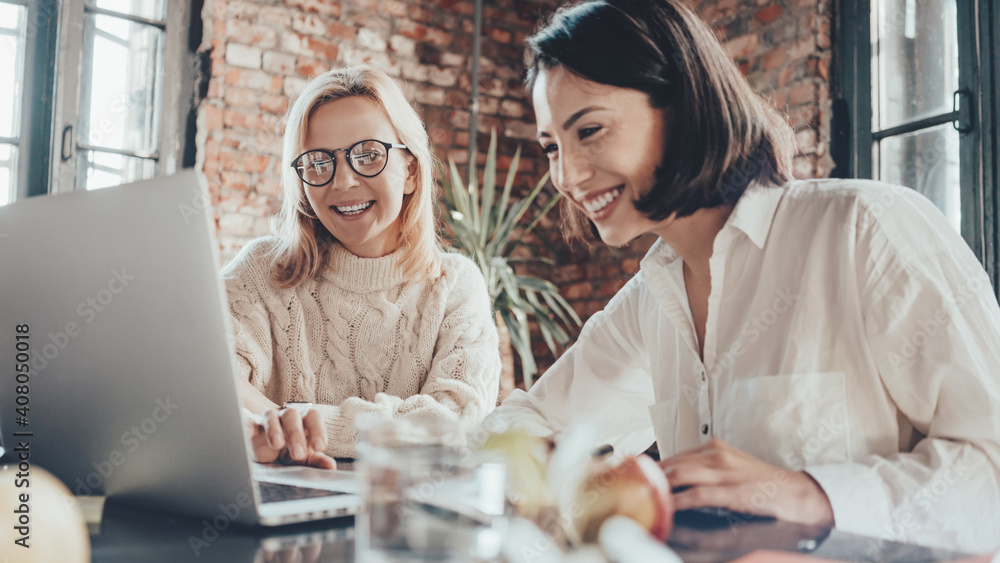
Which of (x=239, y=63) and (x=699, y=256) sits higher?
(x=239, y=63)

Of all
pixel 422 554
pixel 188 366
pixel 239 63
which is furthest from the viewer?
pixel 239 63

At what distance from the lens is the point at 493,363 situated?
1.63 meters

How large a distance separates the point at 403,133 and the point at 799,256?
982mm

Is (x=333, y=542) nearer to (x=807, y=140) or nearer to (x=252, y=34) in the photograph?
(x=807, y=140)

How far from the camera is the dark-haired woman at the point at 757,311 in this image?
0.80m

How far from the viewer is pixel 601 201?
3.63 ft

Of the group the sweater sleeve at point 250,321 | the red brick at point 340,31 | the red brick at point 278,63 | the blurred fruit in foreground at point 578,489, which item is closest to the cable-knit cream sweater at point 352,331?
the sweater sleeve at point 250,321

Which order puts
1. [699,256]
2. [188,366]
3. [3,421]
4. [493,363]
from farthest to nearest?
[493,363], [699,256], [3,421], [188,366]

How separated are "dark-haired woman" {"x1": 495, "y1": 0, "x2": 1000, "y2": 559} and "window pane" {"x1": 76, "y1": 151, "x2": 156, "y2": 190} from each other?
249cm

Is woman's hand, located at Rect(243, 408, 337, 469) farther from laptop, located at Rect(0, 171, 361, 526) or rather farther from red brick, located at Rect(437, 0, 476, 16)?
red brick, located at Rect(437, 0, 476, 16)

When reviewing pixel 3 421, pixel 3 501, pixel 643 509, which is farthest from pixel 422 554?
pixel 3 421

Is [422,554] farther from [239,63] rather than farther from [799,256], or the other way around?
[239,63]

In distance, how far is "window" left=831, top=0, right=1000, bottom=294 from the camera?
2.34 m

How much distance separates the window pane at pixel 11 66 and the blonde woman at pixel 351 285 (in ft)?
6.05
